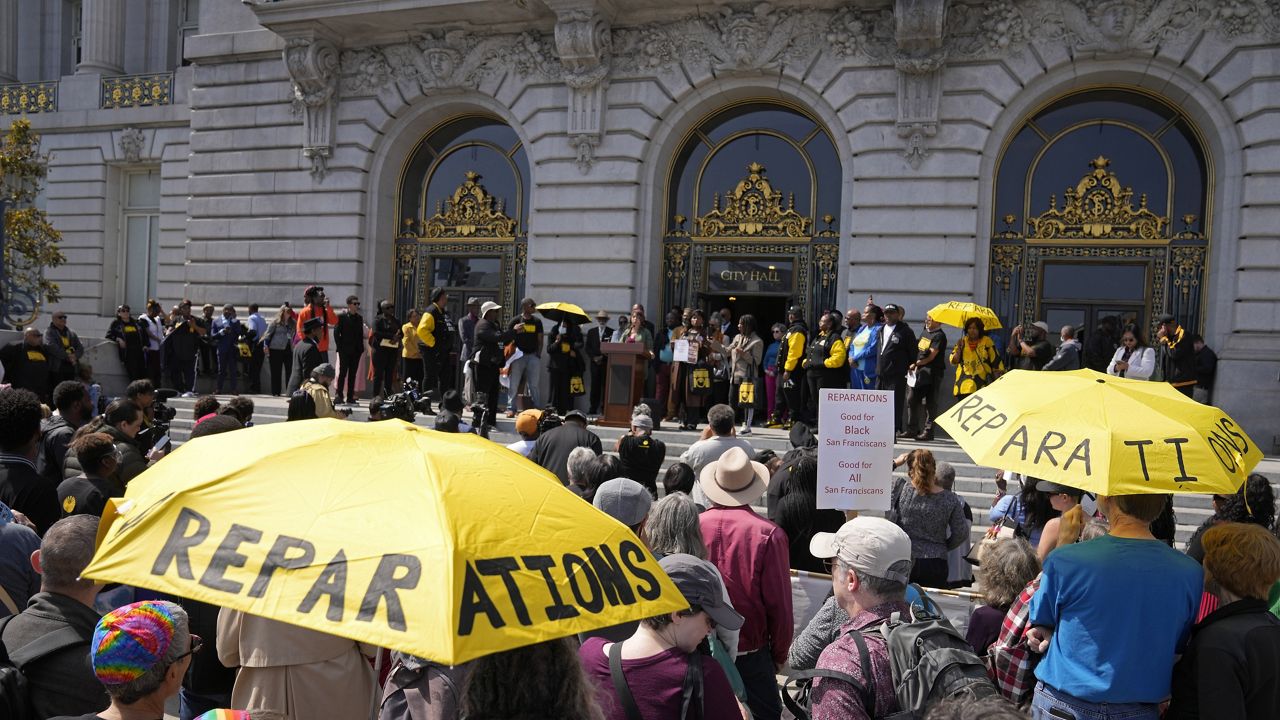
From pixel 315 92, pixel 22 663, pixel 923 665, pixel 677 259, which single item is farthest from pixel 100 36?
pixel 923 665

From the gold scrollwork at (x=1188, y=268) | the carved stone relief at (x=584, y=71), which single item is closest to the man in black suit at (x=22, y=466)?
the carved stone relief at (x=584, y=71)

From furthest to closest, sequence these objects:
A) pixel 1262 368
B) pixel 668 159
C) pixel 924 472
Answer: pixel 668 159 < pixel 1262 368 < pixel 924 472

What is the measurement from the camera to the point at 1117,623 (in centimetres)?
386

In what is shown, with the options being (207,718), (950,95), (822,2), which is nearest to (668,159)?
(822,2)

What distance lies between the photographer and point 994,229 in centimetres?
1825

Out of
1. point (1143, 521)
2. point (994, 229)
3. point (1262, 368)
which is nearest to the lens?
point (1143, 521)

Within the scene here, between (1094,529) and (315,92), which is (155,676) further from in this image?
(315,92)

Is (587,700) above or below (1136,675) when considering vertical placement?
above

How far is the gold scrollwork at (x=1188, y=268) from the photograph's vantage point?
17.2 m

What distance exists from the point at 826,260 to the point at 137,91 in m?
20.7

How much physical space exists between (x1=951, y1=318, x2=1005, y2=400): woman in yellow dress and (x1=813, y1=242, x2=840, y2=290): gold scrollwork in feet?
13.8

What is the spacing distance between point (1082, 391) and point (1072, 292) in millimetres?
14264

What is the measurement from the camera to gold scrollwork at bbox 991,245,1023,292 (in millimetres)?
18047

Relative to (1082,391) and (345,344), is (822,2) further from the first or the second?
(1082,391)
